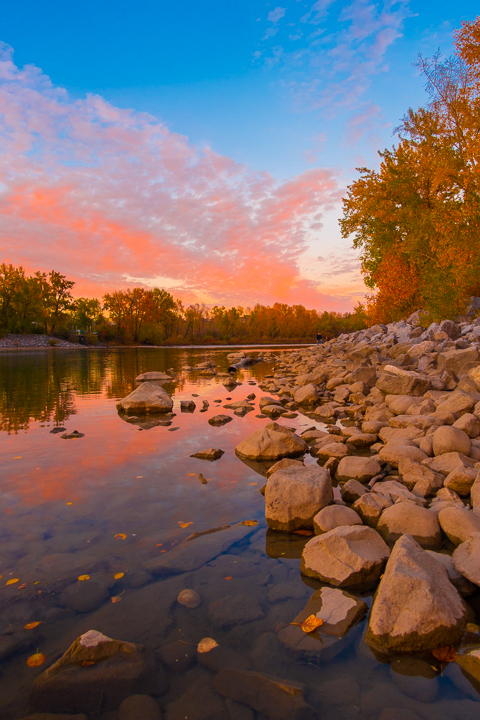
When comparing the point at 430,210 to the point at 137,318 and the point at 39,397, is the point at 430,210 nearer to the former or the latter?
the point at 39,397

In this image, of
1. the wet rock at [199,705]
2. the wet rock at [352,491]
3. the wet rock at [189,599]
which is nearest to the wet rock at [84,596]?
the wet rock at [189,599]

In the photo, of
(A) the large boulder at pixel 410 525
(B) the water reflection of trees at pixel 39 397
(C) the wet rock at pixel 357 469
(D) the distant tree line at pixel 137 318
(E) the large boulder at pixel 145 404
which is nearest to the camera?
(A) the large boulder at pixel 410 525

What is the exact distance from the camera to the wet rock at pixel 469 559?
9.63 ft

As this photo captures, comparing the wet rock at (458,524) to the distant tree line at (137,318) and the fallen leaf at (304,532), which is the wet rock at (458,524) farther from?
the distant tree line at (137,318)

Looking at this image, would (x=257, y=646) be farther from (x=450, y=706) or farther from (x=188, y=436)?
(x=188, y=436)

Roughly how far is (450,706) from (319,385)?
11.4 meters

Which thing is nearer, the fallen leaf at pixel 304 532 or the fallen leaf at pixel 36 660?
the fallen leaf at pixel 36 660

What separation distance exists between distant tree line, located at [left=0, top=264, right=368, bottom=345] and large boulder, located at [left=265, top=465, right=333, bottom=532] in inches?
2215

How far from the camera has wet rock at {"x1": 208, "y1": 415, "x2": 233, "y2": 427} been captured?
28.8 feet

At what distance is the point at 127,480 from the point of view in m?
5.45

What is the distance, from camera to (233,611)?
9.42 ft

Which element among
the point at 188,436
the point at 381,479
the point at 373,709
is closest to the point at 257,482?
the point at 381,479

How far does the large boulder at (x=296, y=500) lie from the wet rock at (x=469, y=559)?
1348mm

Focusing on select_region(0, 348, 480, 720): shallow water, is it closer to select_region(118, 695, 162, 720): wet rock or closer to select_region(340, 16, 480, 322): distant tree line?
select_region(118, 695, 162, 720): wet rock
